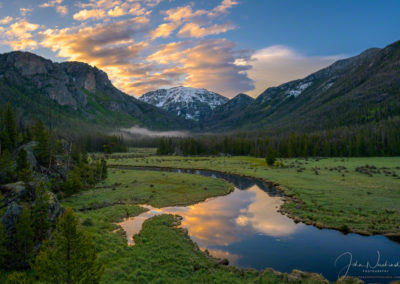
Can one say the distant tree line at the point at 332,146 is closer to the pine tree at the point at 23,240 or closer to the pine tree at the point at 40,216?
the pine tree at the point at 40,216

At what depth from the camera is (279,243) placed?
27.0 metres

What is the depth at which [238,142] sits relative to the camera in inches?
6870

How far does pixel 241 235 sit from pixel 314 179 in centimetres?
4117

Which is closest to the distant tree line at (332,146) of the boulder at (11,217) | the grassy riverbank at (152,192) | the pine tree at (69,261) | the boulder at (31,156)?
the grassy riverbank at (152,192)

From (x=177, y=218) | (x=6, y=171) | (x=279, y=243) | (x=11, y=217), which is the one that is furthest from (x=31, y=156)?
(x=279, y=243)

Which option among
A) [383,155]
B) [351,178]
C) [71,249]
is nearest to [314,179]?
[351,178]

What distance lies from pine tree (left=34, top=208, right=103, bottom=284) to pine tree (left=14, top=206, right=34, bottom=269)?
308 inches

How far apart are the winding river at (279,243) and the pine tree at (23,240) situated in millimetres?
10242

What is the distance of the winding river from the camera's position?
845 inches

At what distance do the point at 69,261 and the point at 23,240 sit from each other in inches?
389

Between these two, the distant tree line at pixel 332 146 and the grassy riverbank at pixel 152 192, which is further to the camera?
the distant tree line at pixel 332 146

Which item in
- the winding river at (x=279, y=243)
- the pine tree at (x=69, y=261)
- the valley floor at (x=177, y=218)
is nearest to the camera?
the pine tree at (x=69, y=261)

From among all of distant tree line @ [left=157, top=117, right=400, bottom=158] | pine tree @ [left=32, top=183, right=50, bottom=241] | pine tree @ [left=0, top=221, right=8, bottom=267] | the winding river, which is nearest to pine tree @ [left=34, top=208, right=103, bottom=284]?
pine tree @ [left=0, top=221, right=8, bottom=267]

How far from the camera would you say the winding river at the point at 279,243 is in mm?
21469
